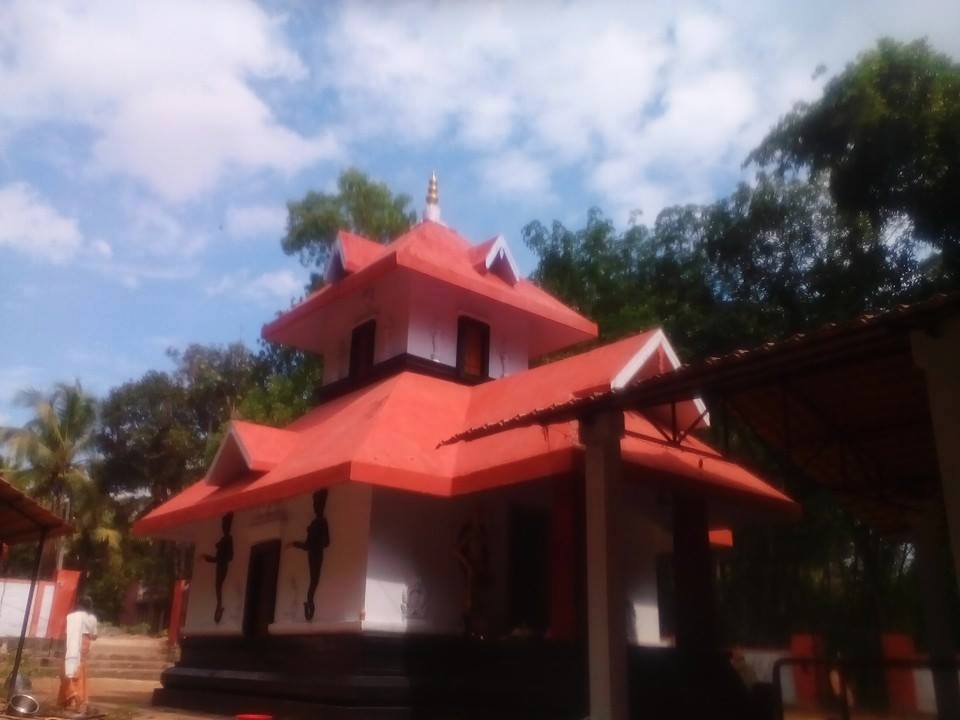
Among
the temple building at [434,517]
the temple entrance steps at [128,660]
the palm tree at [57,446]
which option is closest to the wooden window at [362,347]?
the temple building at [434,517]

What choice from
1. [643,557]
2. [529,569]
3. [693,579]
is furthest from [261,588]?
[693,579]

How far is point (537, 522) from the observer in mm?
11352

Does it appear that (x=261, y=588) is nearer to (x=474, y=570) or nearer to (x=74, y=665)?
(x=74, y=665)

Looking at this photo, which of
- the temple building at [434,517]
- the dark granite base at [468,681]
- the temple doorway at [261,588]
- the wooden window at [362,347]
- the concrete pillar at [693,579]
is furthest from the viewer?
the wooden window at [362,347]

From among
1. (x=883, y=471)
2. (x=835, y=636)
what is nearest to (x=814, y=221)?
(x=835, y=636)

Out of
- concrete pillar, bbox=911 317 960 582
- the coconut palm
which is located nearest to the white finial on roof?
concrete pillar, bbox=911 317 960 582

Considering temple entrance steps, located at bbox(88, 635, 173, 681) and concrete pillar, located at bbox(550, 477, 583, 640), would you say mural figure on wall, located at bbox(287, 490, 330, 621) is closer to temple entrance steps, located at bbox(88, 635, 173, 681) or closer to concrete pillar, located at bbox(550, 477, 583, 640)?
concrete pillar, located at bbox(550, 477, 583, 640)

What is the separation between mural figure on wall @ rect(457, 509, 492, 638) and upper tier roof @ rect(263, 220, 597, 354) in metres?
4.10

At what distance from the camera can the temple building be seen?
9.27 m

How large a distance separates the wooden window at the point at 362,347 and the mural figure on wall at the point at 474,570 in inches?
162

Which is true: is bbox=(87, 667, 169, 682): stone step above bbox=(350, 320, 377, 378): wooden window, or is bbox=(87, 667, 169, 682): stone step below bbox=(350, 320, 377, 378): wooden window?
below

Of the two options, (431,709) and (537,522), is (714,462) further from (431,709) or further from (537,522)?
(431,709)

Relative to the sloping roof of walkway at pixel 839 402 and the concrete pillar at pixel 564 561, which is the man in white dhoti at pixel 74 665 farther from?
the concrete pillar at pixel 564 561

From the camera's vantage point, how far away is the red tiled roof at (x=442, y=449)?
9.33 meters
